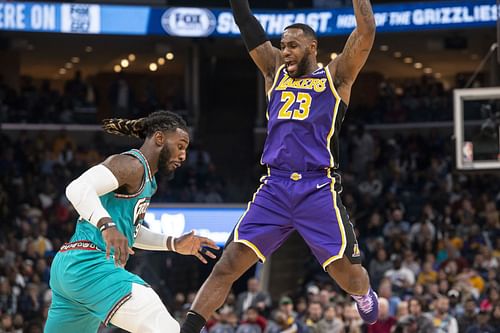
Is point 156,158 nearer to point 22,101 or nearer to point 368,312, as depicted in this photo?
point 368,312

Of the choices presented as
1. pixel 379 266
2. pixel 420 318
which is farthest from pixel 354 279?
pixel 379 266

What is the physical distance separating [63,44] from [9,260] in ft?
29.9

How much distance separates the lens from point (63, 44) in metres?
25.8

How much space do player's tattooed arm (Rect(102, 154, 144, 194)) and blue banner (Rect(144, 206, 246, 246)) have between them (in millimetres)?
12537

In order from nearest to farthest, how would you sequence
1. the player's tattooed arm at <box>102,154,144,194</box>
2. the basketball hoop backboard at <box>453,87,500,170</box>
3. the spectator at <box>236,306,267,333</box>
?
the player's tattooed arm at <box>102,154,144,194</box>
the basketball hoop backboard at <box>453,87,500,170</box>
the spectator at <box>236,306,267,333</box>

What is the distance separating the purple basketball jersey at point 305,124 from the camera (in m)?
6.68

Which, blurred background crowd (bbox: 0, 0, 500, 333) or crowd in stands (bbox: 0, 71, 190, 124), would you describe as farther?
crowd in stands (bbox: 0, 71, 190, 124)

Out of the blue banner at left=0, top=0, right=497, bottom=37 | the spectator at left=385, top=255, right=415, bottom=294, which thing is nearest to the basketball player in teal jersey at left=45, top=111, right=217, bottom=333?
the spectator at left=385, top=255, right=415, bottom=294

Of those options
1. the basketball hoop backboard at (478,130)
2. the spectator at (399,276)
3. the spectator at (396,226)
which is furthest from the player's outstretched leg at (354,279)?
the spectator at (396,226)

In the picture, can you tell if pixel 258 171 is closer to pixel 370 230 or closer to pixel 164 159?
pixel 370 230

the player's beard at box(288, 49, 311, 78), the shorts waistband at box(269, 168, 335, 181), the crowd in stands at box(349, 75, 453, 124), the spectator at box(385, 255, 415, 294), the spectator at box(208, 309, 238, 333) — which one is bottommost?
the spectator at box(208, 309, 238, 333)

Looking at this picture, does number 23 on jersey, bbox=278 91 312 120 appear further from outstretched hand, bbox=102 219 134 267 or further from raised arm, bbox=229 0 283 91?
outstretched hand, bbox=102 219 134 267

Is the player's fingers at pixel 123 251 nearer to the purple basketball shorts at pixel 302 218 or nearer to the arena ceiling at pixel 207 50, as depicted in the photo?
the purple basketball shorts at pixel 302 218

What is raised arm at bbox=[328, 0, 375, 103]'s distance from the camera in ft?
21.9
